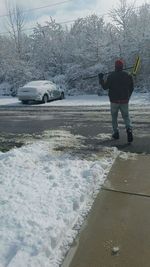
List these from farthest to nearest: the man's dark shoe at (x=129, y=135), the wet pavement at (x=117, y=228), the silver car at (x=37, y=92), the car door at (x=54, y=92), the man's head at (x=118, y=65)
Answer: the car door at (x=54, y=92), the silver car at (x=37, y=92), the man's dark shoe at (x=129, y=135), the man's head at (x=118, y=65), the wet pavement at (x=117, y=228)

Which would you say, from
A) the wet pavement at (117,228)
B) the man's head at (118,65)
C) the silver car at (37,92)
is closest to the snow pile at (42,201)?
the wet pavement at (117,228)

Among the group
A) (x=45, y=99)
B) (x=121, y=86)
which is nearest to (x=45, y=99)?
(x=45, y=99)

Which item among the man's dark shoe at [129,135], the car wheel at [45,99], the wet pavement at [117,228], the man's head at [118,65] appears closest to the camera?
the wet pavement at [117,228]

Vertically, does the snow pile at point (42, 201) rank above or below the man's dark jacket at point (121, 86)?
below

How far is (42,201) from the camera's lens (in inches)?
185

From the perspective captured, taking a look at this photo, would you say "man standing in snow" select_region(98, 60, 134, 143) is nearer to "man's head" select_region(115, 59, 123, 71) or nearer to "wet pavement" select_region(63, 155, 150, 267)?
"man's head" select_region(115, 59, 123, 71)

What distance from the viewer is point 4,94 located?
30.8 metres

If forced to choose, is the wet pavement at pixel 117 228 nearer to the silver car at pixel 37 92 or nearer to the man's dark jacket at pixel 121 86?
the man's dark jacket at pixel 121 86

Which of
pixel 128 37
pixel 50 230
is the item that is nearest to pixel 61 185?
pixel 50 230

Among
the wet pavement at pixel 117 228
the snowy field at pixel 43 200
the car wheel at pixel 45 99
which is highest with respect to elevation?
the snowy field at pixel 43 200

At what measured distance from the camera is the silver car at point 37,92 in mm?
20375

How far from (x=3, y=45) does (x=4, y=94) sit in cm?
913

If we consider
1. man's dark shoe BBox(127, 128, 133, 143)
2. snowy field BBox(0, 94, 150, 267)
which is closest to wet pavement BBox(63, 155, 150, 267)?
snowy field BBox(0, 94, 150, 267)

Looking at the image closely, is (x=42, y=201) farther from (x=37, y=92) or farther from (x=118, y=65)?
(x=37, y=92)
